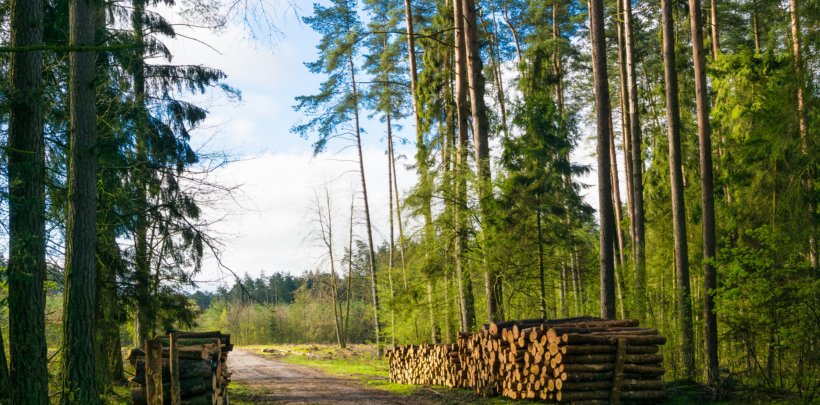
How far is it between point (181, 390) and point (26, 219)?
11.5 feet

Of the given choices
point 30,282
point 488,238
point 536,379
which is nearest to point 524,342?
point 536,379

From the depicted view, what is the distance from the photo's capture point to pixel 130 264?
12156 millimetres

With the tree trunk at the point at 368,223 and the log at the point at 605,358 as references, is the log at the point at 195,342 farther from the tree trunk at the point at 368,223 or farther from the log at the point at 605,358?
the tree trunk at the point at 368,223

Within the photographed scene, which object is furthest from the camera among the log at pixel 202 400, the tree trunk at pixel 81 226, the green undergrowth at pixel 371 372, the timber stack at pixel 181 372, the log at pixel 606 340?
the green undergrowth at pixel 371 372

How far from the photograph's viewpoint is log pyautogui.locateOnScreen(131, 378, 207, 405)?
7.50 metres

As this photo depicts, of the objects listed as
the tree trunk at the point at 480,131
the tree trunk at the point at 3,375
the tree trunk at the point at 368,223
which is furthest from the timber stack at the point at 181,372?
the tree trunk at the point at 368,223

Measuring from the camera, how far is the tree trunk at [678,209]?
37.1 ft

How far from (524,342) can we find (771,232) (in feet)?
16.5

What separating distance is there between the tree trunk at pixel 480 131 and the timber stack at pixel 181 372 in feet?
21.1

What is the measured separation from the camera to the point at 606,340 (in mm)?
8672

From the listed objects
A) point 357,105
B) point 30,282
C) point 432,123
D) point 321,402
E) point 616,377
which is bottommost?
point 321,402

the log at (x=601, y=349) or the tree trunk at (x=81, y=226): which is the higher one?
the tree trunk at (x=81, y=226)

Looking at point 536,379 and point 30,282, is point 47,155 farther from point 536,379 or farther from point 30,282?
point 536,379

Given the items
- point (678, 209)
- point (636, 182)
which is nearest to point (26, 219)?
point (678, 209)
